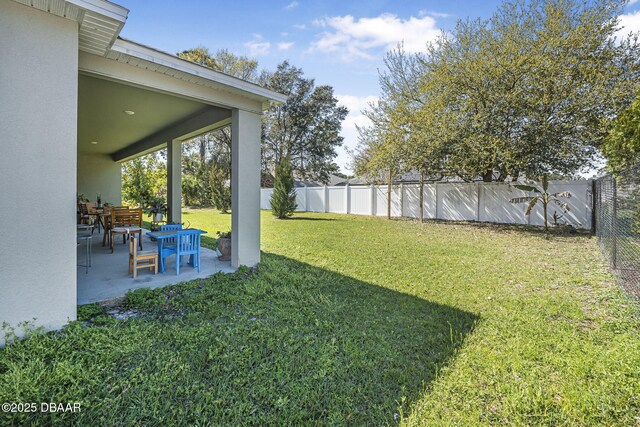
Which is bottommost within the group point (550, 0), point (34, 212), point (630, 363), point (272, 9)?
point (630, 363)

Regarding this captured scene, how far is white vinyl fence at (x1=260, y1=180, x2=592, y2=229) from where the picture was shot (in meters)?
11.8

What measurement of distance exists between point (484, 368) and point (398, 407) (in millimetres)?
1071

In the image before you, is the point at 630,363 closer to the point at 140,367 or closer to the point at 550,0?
the point at 140,367

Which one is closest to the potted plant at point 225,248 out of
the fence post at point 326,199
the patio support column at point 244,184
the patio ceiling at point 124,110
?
the patio support column at point 244,184

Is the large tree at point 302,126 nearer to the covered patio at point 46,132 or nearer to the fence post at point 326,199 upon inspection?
the fence post at point 326,199

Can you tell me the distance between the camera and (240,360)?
2898mm

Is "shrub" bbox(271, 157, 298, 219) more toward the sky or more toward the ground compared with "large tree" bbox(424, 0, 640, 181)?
more toward the ground

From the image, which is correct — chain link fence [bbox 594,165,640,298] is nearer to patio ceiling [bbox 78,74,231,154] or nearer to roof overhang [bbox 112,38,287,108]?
roof overhang [bbox 112,38,287,108]

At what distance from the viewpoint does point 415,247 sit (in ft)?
29.1

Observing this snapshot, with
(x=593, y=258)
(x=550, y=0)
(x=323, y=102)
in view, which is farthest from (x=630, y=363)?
(x=323, y=102)

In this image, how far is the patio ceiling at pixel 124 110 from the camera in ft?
17.4

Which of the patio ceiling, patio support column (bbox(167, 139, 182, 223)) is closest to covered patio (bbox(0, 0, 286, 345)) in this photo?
the patio ceiling

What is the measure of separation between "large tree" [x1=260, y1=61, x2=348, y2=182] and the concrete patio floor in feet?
75.5

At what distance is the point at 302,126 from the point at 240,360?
28.8 m
